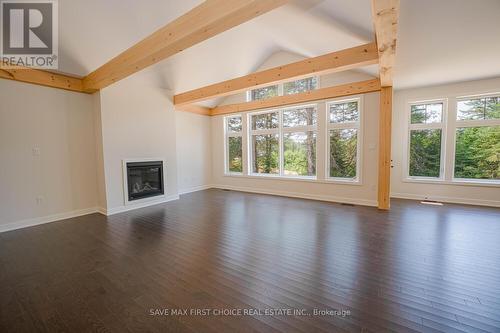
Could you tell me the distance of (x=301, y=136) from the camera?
607cm

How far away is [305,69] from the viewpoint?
12.4ft

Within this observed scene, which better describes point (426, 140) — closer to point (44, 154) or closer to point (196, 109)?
point (196, 109)

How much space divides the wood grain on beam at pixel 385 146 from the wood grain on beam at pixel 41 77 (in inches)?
247

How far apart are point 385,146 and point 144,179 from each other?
5.59 metres

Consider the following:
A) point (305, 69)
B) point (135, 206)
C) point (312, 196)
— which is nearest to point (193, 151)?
point (135, 206)

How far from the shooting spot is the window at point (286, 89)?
5.74 meters

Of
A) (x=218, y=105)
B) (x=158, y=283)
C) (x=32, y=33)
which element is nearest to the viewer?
(x=158, y=283)

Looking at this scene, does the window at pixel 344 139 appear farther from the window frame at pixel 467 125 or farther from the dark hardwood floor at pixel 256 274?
the window frame at pixel 467 125

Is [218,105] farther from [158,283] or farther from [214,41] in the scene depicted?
[158,283]

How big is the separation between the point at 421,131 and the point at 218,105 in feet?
19.4

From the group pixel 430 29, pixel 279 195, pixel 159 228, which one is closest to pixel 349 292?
pixel 159 228

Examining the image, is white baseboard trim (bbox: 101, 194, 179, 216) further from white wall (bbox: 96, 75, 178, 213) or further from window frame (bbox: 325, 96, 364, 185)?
window frame (bbox: 325, 96, 364, 185)

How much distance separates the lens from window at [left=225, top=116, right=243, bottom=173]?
289 inches

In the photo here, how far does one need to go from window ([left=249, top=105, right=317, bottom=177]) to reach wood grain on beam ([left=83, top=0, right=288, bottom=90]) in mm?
4015
